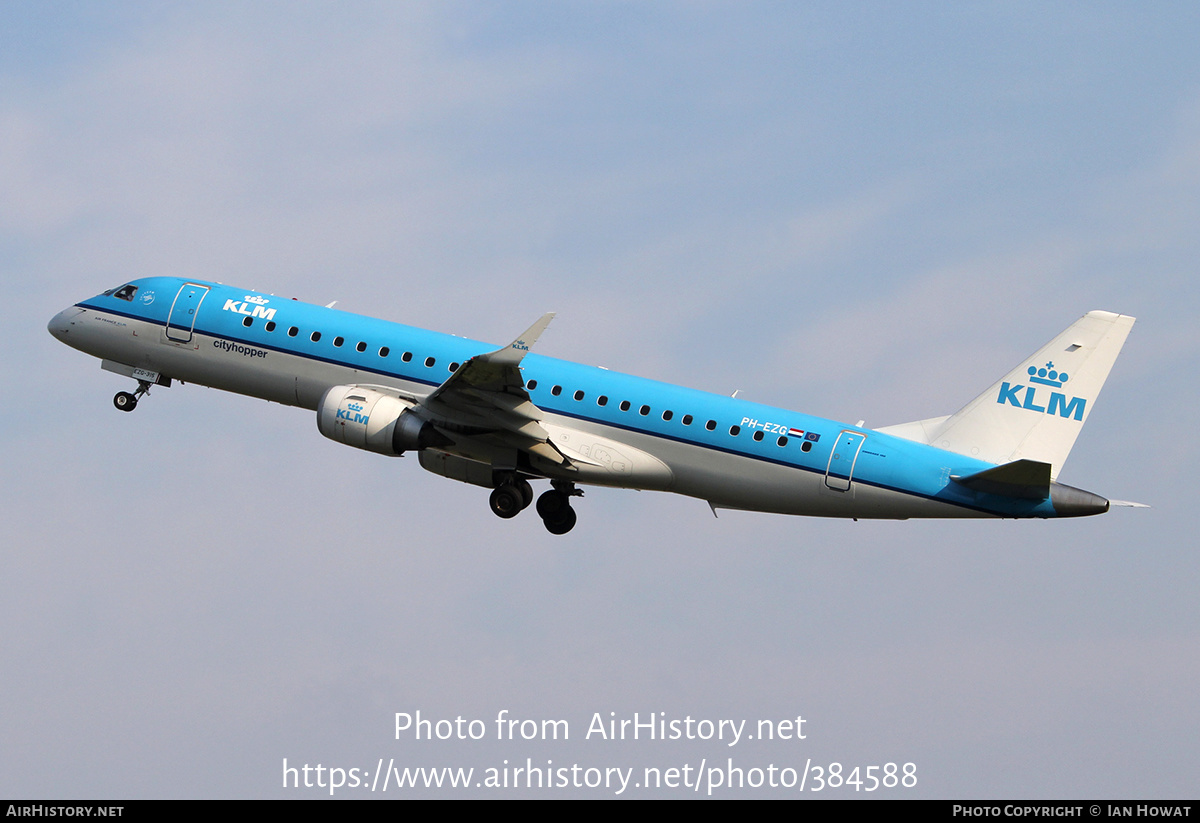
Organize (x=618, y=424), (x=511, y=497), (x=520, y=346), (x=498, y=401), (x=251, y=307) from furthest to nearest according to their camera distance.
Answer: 1. (x=251, y=307)
2. (x=511, y=497)
3. (x=618, y=424)
4. (x=498, y=401)
5. (x=520, y=346)

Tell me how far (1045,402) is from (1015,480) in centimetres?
287

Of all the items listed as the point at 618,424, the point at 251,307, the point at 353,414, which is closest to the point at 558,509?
the point at 618,424

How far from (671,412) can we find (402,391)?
7.60 meters

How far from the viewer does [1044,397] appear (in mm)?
38781

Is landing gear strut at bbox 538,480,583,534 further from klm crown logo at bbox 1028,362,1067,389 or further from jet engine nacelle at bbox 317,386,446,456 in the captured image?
klm crown logo at bbox 1028,362,1067,389

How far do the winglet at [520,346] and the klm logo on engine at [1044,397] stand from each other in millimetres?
12520

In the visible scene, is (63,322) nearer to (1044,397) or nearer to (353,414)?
(353,414)

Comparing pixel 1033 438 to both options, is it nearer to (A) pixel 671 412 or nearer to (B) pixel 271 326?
(A) pixel 671 412

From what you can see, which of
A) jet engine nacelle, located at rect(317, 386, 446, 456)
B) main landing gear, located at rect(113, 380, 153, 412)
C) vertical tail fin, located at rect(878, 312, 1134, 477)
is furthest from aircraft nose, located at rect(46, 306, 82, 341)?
vertical tail fin, located at rect(878, 312, 1134, 477)

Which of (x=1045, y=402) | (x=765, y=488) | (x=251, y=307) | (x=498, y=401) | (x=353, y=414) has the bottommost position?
(x=765, y=488)

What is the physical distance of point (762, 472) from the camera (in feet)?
129

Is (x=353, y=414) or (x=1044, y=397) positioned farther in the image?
(x=353, y=414)

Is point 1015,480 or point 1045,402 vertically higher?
point 1045,402

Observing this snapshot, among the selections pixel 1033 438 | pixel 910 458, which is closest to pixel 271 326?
pixel 910 458
